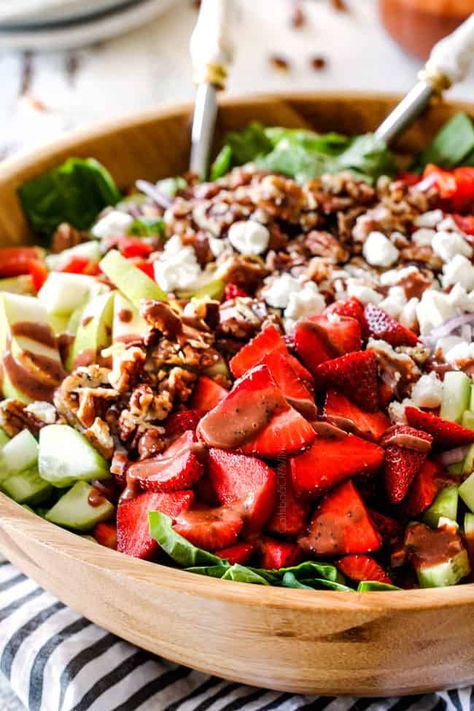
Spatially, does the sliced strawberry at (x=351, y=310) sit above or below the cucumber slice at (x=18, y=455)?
above

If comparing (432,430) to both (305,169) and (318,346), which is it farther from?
(305,169)

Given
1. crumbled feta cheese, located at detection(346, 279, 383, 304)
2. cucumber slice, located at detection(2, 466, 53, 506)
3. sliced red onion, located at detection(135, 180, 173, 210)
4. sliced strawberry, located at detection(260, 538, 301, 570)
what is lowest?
cucumber slice, located at detection(2, 466, 53, 506)

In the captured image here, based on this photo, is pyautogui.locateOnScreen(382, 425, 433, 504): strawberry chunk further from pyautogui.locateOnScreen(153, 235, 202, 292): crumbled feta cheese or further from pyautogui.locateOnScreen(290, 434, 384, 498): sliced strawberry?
pyautogui.locateOnScreen(153, 235, 202, 292): crumbled feta cheese

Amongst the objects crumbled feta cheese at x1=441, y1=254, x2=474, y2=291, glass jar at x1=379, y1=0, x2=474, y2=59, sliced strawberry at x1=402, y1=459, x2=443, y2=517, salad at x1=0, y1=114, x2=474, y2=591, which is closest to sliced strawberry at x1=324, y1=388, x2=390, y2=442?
salad at x1=0, y1=114, x2=474, y2=591

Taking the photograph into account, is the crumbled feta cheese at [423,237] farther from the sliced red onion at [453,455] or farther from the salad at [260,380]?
the sliced red onion at [453,455]

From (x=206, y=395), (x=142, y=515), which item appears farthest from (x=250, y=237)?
(x=142, y=515)

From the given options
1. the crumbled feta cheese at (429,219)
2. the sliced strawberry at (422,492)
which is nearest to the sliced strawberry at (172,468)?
the sliced strawberry at (422,492)

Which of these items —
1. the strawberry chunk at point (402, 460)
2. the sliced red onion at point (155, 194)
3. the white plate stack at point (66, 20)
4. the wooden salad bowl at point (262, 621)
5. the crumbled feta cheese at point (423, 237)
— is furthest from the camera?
the white plate stack at point (66, 20)
